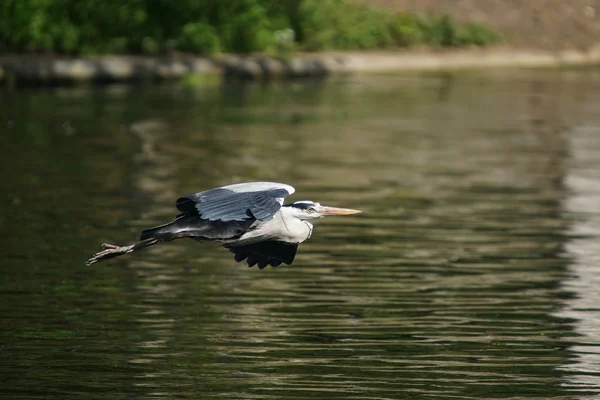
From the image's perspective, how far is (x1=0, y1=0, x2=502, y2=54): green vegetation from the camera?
29297mm

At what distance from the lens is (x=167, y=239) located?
29.6 ft

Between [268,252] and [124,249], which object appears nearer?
[124,249]

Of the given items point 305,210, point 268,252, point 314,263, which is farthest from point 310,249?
point 305,210

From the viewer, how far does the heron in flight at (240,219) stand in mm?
8719

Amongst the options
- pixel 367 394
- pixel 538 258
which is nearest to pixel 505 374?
pixel 367 394

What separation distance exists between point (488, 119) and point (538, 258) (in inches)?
484

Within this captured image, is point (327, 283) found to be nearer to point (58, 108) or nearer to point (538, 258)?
point (538, 258)

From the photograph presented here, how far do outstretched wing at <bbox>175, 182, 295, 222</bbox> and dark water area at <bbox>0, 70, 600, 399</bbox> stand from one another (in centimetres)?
102

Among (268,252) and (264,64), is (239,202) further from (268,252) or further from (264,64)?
(264,64)

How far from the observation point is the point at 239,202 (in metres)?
8.79

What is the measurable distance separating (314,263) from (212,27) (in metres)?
19.2

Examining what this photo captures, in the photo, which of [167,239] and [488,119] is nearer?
[167,239]

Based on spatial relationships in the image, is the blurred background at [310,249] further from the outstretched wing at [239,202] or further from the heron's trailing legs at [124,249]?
the outstretched wing at [239,202]

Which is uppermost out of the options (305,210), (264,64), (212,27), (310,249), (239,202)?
(239,202)
